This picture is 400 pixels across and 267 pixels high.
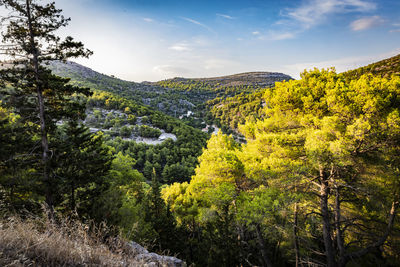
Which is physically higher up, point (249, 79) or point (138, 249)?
point (249, 79)

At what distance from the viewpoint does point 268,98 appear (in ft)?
28.6

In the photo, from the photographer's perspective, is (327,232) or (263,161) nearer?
(327,232)

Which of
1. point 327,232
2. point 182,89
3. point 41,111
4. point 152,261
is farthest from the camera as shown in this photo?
point 182,89

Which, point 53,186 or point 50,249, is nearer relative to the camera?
point 50,249

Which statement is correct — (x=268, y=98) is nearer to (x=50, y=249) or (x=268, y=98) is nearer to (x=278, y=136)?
(x=278, y=136)

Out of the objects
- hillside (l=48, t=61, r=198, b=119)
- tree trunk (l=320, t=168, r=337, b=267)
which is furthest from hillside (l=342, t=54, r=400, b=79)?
hillside (l=48, t=61, r=198, b=119)

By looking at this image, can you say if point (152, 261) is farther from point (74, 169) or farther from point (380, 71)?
point (380, 71)

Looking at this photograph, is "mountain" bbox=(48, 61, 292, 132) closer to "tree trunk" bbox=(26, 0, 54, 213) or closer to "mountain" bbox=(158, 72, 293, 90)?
"mountain" bbox=(158, 72, 293, 90)

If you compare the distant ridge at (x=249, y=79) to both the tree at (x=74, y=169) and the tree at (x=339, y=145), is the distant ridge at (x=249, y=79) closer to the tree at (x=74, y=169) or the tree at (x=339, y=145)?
the tree at (x=339, y=145)

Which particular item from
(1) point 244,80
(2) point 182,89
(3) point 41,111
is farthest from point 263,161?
(2) point 182,89

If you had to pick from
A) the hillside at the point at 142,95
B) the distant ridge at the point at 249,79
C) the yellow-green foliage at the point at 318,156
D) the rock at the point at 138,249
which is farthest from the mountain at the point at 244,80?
the rock at the point at 138,249

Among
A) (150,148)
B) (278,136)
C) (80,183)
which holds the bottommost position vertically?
(150,148)

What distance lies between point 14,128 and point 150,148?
50157mm

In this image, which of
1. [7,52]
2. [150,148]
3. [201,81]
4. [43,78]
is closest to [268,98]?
[43,78]
